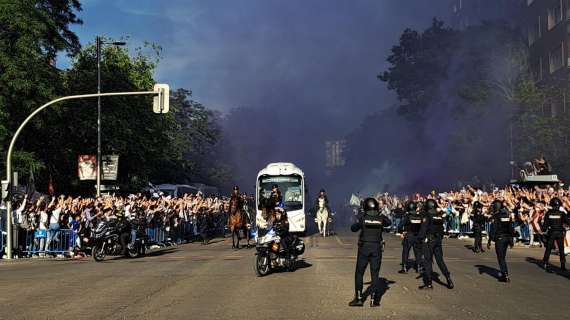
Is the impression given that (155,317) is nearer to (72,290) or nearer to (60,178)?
(72,290)

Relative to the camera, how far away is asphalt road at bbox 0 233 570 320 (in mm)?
11164

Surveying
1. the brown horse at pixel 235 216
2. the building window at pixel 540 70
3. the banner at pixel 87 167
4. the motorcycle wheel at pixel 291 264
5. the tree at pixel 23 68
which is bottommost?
the motorcycle wheel at pixel 291 264

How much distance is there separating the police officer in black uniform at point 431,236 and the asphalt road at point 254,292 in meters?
0.49

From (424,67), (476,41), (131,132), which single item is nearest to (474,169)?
(476,41)

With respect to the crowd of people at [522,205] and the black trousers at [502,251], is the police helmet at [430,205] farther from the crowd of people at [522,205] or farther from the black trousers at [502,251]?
the crowd of people at [522,205]

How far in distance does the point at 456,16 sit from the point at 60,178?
228 feet

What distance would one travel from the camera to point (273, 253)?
1722cm

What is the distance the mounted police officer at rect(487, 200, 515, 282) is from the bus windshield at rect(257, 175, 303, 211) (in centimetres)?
2062

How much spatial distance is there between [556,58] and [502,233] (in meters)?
43.6

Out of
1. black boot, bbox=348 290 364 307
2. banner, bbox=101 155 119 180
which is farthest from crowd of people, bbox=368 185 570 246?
banner, bbox=101 155 119 180

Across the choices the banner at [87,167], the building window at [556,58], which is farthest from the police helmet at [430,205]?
the building window at [556,58]

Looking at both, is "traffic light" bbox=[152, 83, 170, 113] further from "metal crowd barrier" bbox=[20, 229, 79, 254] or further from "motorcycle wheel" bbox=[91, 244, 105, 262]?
"motorcycle wheel" bbox=[91, 244, 105, 262]

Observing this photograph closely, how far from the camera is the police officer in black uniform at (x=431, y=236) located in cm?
1462

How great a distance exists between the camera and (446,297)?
42.9 feet
